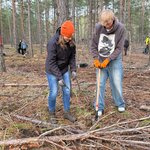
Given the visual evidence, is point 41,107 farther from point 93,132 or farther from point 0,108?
point 93,132

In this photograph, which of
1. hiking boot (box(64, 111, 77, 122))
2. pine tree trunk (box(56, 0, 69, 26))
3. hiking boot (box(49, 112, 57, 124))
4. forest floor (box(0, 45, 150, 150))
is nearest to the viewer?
forest floor (box(0, 45, 150, 150))

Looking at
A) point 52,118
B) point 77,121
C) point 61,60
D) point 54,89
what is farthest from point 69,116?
point 61,60

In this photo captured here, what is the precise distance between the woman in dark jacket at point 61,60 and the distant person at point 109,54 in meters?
0.56

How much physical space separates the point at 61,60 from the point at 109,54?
988mm

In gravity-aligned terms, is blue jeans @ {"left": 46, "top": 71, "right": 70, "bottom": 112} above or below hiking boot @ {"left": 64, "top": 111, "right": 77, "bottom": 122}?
above

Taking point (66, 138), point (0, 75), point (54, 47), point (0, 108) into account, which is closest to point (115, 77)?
point (54, 47)

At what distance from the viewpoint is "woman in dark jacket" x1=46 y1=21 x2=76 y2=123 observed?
484cm

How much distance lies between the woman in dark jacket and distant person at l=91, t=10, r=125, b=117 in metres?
0.56

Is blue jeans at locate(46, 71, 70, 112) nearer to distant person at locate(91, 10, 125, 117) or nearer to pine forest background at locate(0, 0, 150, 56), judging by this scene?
distant person at locate(91, 10, 125, 117)

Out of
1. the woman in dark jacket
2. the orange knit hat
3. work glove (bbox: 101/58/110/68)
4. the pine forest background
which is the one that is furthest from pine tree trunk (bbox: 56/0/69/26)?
work glove (bbox: 101/58/110/68)

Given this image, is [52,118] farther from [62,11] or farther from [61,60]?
[62,11]

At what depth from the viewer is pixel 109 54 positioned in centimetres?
539

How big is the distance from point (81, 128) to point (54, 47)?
150cm

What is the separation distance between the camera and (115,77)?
5.45 m
